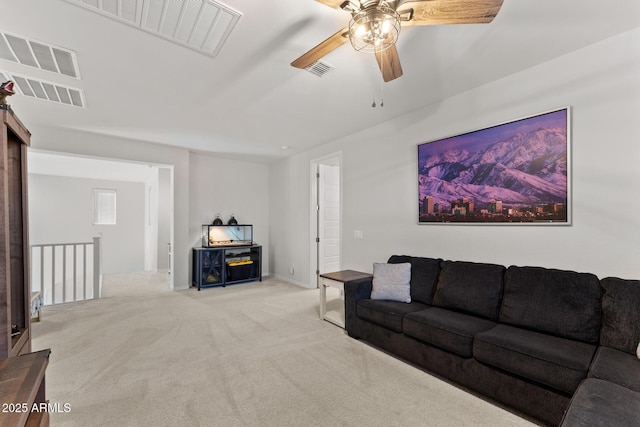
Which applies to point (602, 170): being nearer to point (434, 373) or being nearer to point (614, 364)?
point (614, 364)

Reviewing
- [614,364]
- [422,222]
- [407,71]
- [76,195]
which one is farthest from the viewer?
[76,195]

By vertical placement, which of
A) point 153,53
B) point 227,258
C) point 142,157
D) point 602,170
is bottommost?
point 227,258

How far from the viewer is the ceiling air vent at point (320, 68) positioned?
251 cm

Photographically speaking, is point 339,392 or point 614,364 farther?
point 339,392

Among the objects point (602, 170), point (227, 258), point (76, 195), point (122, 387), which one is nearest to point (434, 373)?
point (602, 170)

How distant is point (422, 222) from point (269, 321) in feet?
7.43

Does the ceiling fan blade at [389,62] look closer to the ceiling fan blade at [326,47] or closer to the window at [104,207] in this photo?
the ceiling fan blade at [326,47]

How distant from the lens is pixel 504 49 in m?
2.33

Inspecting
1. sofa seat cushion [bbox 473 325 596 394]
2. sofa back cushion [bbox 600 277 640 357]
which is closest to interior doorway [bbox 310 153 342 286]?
sofa seat cushion [bbox 473 325 596 394]

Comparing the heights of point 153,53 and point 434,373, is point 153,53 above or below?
above

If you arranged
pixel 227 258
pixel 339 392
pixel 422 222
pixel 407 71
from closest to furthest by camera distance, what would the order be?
pixel 339 392
pixel 407 71
pixel 422 222
pixel 227 258

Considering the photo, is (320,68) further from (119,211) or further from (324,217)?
(119,211)

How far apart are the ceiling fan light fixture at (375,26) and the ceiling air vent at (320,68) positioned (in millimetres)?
944

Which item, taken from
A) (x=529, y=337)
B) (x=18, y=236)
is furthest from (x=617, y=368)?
(x=18, y=236)
